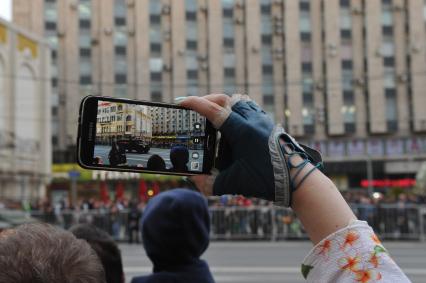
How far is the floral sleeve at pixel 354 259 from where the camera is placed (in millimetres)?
1236

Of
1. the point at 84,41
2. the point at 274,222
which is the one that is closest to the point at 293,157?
the point at 274,222

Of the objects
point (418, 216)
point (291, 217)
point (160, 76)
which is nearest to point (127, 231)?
point (291, 217)

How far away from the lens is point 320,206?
1.27m

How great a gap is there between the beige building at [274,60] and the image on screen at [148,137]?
51233 mm

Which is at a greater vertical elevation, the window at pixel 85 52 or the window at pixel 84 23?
the window at pixel 84 23

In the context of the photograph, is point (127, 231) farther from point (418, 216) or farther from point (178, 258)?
point (178, 258)

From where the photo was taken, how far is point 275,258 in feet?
45.6

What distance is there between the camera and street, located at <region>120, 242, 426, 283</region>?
10.7 metres

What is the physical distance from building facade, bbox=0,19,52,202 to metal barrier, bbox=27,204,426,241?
1811 cm

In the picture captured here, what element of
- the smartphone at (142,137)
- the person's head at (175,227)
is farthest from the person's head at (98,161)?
the person's head at (175,227)

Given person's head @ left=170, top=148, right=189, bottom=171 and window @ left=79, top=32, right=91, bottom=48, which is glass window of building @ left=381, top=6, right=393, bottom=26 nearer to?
window @ left=79, top=32, right=91, bottom=48

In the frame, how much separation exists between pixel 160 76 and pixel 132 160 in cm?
5431

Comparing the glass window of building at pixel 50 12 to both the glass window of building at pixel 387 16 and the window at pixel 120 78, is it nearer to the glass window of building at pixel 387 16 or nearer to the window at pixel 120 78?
the window at pixel 120 78

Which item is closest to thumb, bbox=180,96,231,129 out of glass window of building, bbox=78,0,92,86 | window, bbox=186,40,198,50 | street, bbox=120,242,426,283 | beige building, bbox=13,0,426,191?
street, bbox=120,242,426,283
